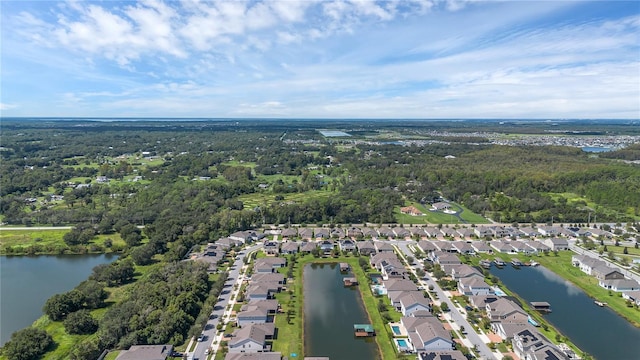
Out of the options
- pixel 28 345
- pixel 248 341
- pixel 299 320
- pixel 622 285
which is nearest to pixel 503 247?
pixel 622 285

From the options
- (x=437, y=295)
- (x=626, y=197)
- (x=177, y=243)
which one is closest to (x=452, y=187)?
(x=626, y=197)

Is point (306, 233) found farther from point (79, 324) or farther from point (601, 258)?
point (601, 258)

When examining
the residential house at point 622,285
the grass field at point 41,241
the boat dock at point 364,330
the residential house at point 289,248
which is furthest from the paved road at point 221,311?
the residential house at point 622,285

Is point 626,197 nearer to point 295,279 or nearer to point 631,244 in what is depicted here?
point 631,244

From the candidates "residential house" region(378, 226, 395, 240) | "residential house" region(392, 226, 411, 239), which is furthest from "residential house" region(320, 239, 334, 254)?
"residential house" region(392, 226, 411, 239)

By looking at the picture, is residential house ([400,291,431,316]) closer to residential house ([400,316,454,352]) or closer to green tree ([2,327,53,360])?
residential house ([400,316,454,352])

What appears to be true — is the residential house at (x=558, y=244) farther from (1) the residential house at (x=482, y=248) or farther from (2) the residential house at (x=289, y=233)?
(2) the residential house at (x=289, y=233)

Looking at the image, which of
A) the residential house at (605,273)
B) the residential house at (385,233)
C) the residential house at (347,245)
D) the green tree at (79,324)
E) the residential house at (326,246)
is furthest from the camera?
the residential house at (385,233)
